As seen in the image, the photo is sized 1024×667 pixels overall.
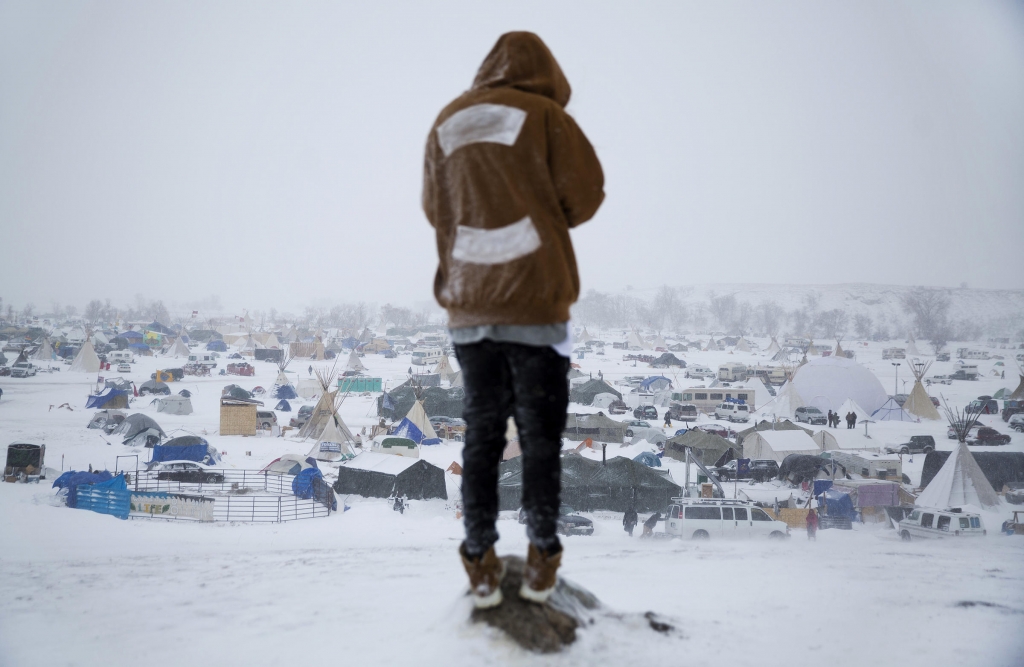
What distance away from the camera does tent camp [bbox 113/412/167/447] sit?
10.7 m

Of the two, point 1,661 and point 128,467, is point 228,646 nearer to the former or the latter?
point 1,661

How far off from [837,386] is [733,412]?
3620mm

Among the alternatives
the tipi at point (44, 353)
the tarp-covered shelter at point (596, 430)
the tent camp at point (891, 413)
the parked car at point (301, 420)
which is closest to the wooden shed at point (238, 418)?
the parked car at point (301, 420)

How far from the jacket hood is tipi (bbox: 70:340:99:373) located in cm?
2515

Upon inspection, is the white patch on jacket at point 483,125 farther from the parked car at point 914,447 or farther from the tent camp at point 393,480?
the parked car at point 914,447

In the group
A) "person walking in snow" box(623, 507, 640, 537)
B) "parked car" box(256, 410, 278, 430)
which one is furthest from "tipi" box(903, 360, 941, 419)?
"parked car" box(256, 410, 278, 430)

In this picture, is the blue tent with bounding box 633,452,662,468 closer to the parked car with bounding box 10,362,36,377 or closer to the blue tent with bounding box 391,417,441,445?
the blue tent with bounding box 391,417,441,445

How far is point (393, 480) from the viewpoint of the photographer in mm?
8188

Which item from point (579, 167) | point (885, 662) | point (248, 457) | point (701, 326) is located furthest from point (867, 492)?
point (701, 326)

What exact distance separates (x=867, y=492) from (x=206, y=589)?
27.8ft

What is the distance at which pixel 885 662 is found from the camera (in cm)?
113

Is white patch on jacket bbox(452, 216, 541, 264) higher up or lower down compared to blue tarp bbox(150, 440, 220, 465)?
higher up

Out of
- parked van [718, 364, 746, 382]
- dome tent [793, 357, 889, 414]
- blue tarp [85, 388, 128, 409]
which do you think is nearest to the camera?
blue tarp [85, 388, 128, 409]

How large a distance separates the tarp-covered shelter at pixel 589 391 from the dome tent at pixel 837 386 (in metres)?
5.51
